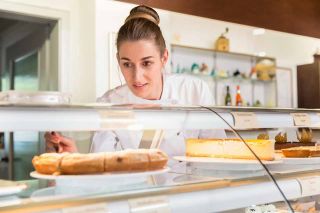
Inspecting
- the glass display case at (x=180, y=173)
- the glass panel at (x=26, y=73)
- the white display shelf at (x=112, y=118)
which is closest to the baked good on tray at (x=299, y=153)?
the glass display case at (x=180, y=173)

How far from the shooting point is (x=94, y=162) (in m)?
0.94

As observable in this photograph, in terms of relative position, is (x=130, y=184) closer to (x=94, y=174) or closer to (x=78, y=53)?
(x=94, y=174)

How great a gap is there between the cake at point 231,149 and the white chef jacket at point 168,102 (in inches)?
6.1

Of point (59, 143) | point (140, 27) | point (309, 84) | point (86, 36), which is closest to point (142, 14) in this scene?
point (140, 27)

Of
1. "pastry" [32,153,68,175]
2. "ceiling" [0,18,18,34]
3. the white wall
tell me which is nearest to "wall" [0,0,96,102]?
the white wall

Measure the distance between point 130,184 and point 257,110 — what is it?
1.46ft

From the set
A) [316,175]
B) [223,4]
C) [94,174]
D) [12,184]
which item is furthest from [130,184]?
[223,4]

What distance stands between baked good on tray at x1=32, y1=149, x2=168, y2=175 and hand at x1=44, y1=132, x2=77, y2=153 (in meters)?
0.05

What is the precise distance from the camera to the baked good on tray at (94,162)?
0.93 m

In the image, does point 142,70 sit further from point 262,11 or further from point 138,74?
point 262,11

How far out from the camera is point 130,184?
0.98 m

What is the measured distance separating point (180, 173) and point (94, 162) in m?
0.33

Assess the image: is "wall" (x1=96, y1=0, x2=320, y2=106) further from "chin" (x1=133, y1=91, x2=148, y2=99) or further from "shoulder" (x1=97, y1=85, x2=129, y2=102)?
"chin" (x1=133, y1=91, x2=148, y2=99)

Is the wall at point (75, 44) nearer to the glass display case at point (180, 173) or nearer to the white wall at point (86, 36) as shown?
the white wall at point (86, 36)
